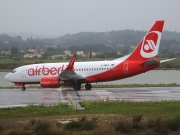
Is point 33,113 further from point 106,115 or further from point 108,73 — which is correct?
point 108,73

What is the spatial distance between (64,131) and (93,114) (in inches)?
215

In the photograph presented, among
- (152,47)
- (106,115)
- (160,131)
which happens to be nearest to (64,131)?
(160,131)

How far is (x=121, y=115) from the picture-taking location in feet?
65.4

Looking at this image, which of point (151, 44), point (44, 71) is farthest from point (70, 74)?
point (151, 44)

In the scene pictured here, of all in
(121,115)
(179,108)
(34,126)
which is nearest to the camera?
(34,126)

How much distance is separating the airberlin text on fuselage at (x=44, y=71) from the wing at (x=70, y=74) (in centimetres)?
199

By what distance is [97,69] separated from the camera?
39531 millimetres

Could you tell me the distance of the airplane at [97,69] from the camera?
1479 inches

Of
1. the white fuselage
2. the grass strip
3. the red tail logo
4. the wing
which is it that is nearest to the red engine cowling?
the wing

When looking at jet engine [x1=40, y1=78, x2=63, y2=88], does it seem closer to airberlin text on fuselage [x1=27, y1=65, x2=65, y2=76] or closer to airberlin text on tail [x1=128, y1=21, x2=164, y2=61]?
airberlin text on fuselage [x1=27, y1=65, x2=65, y2=76]

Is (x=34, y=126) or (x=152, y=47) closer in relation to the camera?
(x=34, y=126)

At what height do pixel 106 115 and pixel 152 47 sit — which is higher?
pixel 152 47

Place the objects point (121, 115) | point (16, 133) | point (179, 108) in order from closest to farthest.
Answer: point (16, 133) < point (121, 115) < point (179, 108)

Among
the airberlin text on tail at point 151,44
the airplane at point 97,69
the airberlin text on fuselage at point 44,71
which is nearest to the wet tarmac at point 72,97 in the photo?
the airplane at point 97,69
